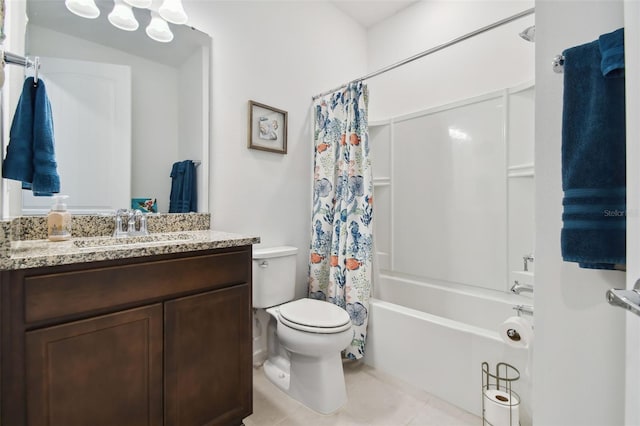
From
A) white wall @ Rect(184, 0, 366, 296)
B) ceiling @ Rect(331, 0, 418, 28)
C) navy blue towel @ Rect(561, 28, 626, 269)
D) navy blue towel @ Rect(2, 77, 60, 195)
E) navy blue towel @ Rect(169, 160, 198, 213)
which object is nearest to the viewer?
navy blue towel @ Rect(561, 28, 626, 269)

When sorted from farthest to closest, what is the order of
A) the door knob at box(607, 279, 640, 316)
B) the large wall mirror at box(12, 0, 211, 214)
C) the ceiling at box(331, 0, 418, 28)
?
1. the ceiling at box(331, 0, 418, 28)
2. the large wall mirror at box(12, 0, 211, 214)
3. the door knob at box(607, 279, 640, 316)

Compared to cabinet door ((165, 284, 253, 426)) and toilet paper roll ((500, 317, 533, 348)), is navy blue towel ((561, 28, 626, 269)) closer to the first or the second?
toilet paper roll ((500, 317, 533, 348))

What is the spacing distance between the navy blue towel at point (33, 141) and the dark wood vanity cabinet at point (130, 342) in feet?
1.54

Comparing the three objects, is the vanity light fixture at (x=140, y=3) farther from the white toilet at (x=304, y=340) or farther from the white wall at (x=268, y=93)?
the white toilet at (x=304, y=340)

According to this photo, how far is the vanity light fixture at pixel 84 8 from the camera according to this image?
134cm

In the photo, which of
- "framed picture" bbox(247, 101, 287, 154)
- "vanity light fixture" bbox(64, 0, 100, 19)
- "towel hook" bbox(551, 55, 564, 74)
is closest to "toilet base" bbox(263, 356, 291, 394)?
"framed picture" bbox(247, 101, 287, 154)

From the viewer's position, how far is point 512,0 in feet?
6.63

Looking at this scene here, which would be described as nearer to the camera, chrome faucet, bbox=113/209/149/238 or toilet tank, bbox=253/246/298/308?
chrome faucet, bbox=113/209/149/238

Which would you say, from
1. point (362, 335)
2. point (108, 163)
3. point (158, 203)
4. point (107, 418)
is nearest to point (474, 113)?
point (362, 335)

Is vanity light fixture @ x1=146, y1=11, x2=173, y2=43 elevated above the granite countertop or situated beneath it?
elevated above

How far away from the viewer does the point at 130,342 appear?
1.05 m

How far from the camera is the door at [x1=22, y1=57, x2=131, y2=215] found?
1.31 meters

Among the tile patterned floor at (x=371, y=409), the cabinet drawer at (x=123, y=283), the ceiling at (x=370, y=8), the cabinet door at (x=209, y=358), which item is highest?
the ceiling at (x=370, y=8)

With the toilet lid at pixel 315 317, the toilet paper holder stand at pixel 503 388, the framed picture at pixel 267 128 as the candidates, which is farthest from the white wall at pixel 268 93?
the toilet paper holder stand at pixel 503 388
